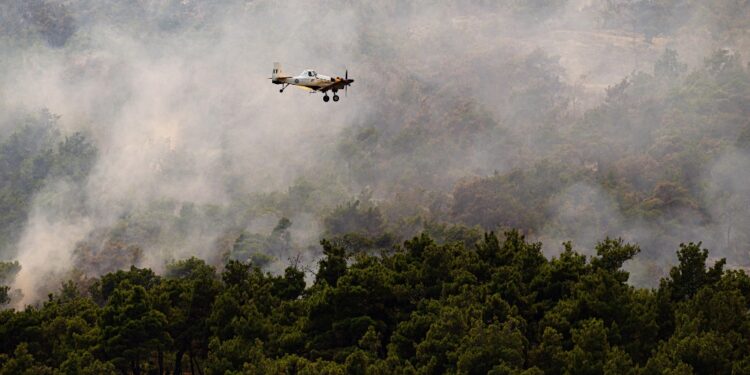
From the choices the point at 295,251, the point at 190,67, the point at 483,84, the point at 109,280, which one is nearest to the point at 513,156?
the point at 483,84

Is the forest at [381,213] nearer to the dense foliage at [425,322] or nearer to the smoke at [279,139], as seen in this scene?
the dense foliage at [425,322]

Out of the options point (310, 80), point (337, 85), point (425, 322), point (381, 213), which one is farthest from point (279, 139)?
point (425, 322)

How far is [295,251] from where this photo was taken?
140 meters

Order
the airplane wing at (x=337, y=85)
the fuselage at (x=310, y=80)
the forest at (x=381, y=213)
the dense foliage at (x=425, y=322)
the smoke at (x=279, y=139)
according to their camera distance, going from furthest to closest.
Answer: the smoke at (x=279, y=139) → the fuselage at (x=310, y=80) → the airplane wing at (x=337, y=85) → the forest at (x=381, y=213) → the dense foliage at (x=425, y=322)

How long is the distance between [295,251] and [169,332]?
224ft

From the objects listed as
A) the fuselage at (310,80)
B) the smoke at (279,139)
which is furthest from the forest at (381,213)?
the fuselage at (310,80)

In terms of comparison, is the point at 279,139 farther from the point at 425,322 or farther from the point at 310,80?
the point at 425,322

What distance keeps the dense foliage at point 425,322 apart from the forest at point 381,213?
0.54ft

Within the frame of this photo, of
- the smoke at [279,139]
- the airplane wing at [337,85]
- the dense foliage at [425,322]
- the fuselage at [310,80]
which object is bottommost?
the dense foliage at [425,322]

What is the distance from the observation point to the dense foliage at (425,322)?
→ 55.8 meters

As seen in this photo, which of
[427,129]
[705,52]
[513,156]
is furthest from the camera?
[705,52]

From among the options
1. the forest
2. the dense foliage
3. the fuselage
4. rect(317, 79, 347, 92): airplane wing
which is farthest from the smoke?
the dense foliage

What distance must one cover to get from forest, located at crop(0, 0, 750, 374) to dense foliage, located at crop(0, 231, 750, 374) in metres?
0.16

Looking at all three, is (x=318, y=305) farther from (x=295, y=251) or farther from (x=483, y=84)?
(x=483, y=84)
